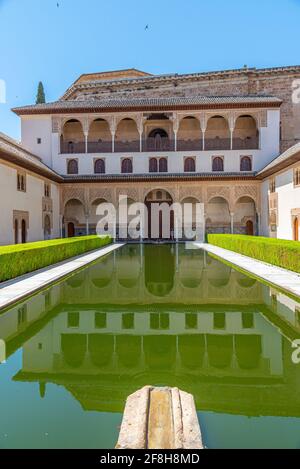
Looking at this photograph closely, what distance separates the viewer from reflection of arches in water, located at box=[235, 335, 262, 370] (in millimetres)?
4070

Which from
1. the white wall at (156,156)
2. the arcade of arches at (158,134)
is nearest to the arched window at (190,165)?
the white wall at (156,156)

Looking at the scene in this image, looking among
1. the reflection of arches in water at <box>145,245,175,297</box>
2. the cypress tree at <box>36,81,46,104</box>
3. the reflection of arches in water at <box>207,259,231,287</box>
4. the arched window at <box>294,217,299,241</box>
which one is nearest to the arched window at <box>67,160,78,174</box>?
the reflection of arches in water at <box>145,245,175,297</box>

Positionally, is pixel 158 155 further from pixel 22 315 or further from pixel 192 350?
pixel 192 350

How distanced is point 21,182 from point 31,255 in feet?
32.2

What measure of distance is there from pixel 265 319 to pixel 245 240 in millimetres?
9943

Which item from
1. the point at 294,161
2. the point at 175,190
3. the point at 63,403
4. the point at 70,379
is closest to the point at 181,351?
the point at 70,379

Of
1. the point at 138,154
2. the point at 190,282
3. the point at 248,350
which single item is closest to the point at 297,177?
the point at 190,282

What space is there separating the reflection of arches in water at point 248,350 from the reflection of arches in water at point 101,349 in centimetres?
157

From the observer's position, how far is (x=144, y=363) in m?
4.12

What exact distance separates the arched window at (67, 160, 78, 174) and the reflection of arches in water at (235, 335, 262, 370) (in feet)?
80.3

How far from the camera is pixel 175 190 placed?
26.8m

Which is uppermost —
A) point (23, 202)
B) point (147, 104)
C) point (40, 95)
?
point (40, 95)

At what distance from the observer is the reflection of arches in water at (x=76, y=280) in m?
8.98
